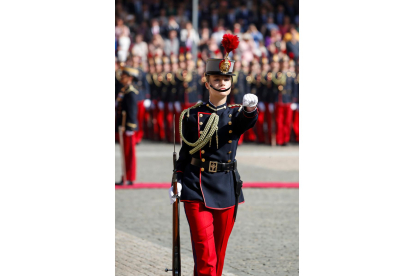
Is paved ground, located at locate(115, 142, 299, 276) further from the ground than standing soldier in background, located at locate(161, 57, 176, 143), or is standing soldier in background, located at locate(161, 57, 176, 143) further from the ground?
standing soldier in background, located at locate(161, 57, 176, 143)

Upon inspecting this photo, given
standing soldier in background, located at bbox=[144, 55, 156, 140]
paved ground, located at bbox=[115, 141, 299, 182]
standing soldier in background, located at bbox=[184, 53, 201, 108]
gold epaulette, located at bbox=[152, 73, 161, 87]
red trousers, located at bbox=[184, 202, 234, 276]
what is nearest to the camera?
red trousers, located at bbox=[184, 202, 234, 276]

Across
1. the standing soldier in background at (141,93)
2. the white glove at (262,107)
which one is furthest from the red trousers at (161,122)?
the white glove at (262,107)

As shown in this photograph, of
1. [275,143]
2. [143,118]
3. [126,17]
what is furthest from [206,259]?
[126,17]

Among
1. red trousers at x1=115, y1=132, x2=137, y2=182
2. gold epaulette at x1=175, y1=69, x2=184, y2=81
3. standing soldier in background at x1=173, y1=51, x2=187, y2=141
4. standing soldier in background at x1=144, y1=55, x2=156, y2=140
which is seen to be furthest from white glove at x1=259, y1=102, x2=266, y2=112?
red trousers at x1=115, y1=132, x2=137, y2=182

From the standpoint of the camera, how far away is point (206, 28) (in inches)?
945

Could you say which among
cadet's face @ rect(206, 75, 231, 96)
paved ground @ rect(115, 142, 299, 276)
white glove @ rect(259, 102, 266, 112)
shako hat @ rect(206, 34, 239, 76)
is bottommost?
paved ground @ rect(115, 142, 299, 276)

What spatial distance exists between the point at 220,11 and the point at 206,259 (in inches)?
829

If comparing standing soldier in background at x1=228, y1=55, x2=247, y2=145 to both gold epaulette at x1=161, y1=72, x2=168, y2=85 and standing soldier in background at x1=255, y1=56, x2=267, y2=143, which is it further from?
gold epaulette at x1=161, y1=72, x2=168, y2=85

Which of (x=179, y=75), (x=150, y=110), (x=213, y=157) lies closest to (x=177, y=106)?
(x=179, y=75)

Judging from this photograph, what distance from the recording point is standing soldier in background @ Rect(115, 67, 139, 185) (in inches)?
446

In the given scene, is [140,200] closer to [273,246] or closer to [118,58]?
[273,246]

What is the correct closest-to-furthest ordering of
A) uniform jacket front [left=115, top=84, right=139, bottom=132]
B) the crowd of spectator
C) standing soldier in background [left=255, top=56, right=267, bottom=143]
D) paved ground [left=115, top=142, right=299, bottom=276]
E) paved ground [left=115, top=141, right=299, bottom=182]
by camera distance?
paved ground [left=115, top=142, right=299, bottom=276] < uniform jacket front [left=115, top=84, right=139, bottom=132] < paved ground [left=115, top=141, right=299, bottom=182] < standing soldier in background [left=255, top=56, right=267, bottom=143] < the crowd of spectator

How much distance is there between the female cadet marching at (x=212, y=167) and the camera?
513 centimetres

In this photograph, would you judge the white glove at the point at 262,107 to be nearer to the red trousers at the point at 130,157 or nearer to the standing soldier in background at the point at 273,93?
the standing soldier in background at the point at 273,93
